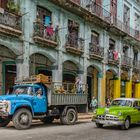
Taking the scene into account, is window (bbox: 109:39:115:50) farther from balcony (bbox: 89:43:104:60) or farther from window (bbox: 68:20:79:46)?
window (bbox: 68:20:79:46)

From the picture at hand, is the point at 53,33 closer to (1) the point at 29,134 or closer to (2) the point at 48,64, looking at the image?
(2) the point at 48,64

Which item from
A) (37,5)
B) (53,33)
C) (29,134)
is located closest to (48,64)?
(53,33)

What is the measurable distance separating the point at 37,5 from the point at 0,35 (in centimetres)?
478

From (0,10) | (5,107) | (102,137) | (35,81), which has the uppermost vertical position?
(0,10)

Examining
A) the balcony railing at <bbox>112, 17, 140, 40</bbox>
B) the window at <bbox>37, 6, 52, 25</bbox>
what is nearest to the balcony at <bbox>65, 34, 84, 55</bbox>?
the window at <bbox>37, 6, 52, 25</bbox>

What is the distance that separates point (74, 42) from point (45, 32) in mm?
4405

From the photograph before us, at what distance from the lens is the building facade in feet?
79.8

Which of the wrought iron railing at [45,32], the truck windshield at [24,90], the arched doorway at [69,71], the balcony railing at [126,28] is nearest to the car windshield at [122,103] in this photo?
the truck windshield at [24,90]

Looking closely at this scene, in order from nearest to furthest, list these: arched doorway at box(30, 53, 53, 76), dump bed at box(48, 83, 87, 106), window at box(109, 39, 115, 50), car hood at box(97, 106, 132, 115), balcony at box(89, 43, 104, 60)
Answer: car hood at box(97, 106, 132, 115), dump bed at box(48, 83, 87, 106), arched doorway at box(30, 53, 53, 76), balcony at box(89, 43, 104, 60), window at box(109, 39, 115, 50)

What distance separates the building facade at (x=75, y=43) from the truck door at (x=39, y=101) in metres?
4.54

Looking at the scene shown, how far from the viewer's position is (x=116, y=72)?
1538 inches

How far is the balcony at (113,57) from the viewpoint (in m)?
36.9

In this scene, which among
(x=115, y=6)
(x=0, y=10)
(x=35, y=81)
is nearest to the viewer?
(x=35, y=81)

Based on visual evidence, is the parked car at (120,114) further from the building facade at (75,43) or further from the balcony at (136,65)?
the balcony at (136,65)
